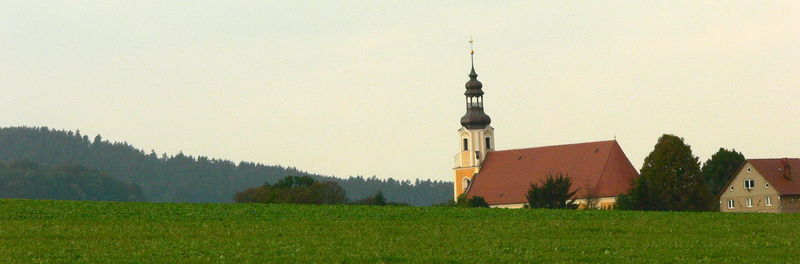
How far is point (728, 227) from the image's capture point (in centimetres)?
4616

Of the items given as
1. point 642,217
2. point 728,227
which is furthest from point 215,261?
point 642,217

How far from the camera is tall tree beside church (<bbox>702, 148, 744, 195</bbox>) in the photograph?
5704 inches

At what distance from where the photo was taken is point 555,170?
129m

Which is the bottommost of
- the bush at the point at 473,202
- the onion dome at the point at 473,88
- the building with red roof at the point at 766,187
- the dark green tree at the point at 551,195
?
the dark green tree at the point at 551,195

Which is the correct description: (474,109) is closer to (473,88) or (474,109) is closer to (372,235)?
(473,88)

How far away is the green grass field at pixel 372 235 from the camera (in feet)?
110

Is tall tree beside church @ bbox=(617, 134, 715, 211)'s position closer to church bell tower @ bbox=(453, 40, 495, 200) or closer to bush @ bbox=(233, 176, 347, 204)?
church bell tower @ bbox=(453, 40, 495, 200)

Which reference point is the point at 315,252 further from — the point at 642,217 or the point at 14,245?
the point at 642,217

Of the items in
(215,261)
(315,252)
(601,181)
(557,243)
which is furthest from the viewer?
(601,181)

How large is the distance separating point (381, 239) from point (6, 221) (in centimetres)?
1250

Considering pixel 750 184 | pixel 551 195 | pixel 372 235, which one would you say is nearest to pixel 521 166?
pixel 750 184

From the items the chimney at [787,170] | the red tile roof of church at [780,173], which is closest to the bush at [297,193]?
the red tile roof of church at [780,173]

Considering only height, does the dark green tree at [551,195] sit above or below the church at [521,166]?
below

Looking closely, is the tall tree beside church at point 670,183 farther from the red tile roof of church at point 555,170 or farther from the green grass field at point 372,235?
the green grass field at point 372,235
